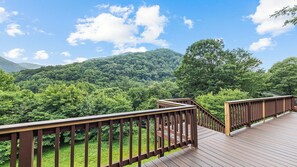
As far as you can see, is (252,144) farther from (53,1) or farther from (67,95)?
(53,1)

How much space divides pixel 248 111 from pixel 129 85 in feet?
60.3

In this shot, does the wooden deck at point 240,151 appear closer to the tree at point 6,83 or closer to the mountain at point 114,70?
the tree at point 6,83

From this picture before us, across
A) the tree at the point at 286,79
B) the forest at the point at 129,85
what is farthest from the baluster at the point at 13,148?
the tree at the point at 286,79

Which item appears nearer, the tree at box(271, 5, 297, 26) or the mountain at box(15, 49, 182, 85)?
the tree at box(271, 5, 297, 26)

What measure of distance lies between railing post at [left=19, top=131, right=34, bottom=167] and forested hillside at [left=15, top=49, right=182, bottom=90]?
1864cm

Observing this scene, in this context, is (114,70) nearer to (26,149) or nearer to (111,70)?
(111,70)

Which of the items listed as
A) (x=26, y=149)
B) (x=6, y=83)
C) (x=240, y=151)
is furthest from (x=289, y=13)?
(x=6, y=83)

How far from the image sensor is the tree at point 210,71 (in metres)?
16.1

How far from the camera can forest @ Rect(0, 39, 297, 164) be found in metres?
11.2

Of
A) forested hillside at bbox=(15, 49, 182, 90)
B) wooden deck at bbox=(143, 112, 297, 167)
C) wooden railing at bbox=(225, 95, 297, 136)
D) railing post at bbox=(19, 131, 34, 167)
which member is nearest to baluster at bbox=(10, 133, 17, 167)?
railing post at bbox=(19, 131, 34, 167)

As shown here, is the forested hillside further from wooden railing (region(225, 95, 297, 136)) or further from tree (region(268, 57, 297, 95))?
wooden railing (region(225, 95, 297, 136))

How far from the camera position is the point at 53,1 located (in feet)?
36.4

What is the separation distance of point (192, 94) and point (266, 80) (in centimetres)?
954

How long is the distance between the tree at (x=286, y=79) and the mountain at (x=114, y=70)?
13817mm
